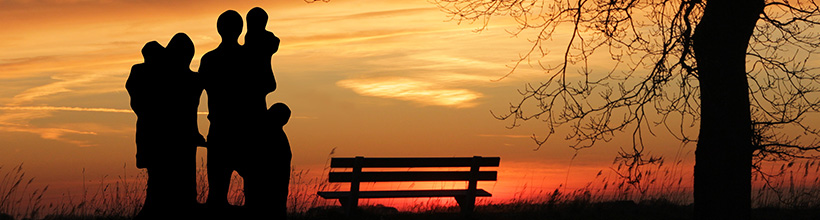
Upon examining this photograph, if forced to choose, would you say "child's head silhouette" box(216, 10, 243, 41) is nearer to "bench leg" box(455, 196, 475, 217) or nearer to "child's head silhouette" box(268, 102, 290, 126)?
"child's head silhouette" box(268, 102, 290, 126)

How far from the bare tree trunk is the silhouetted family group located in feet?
17.1

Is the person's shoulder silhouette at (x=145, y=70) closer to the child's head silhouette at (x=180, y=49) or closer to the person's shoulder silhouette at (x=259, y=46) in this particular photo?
the child's head silhouette at (x=180, y=49)

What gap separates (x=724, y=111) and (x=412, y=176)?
4649mm

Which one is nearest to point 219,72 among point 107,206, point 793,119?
point 107,206

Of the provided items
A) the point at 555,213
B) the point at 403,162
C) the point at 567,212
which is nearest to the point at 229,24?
the point at 403,162

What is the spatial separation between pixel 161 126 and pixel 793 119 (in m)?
7.71

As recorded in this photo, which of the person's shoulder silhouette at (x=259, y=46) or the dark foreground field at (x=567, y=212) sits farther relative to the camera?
the dark foreground field at (x=567, y=212)

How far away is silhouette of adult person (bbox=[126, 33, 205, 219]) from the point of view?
6.66 m

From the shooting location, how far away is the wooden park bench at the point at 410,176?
485 inches

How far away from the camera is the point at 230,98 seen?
22.4 ft

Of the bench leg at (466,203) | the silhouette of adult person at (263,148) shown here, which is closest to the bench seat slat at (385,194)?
the bench leg at (466,203)

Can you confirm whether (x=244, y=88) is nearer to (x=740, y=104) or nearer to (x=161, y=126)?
(x=161, y=126)

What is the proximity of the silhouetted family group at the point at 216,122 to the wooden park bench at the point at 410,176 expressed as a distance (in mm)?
5235

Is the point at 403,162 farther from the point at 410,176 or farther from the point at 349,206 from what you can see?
the point at 349,206
